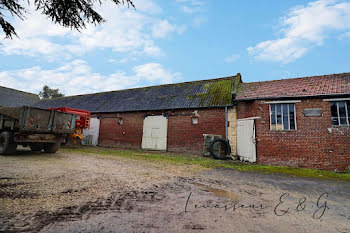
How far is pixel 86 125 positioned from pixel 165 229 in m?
13.1

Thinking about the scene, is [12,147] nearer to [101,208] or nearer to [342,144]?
[101,208]

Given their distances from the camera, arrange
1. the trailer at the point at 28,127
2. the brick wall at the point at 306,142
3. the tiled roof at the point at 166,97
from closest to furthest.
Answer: the trailer at the point at 28,127, the brick wall at the point at 306,142, the tiled roof at the point at 166,97

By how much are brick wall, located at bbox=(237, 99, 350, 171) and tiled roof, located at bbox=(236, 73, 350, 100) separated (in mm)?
563

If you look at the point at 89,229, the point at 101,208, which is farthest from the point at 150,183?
the point at 89,229

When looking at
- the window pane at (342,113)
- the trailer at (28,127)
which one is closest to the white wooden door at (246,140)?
the window pane at (342,113)

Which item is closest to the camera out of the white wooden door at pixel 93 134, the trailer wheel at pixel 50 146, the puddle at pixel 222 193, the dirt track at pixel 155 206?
the dirt track at pixel 155 206

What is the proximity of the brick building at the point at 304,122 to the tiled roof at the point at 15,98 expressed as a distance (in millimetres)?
29721

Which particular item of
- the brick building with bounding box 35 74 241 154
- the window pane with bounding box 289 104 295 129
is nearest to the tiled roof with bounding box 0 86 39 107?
the brick building with bounding box 35 74 241 154

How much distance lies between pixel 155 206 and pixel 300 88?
10845 millimetres

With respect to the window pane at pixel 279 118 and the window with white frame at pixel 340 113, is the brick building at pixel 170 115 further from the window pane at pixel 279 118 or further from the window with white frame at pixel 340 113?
the window with white frame at pixel 340 113

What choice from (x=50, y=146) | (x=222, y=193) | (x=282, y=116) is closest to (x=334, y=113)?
(x=282, y=116)

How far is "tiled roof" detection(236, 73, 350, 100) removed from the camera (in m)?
9.33

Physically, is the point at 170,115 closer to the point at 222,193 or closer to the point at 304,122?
the point at 304,122

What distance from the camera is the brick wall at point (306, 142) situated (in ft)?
27.9
